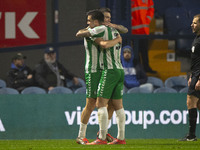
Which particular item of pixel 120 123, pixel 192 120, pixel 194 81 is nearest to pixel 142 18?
pixel 194 81

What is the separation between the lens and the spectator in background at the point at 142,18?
11.4m

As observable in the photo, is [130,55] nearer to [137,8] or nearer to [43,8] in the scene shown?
[137,8]

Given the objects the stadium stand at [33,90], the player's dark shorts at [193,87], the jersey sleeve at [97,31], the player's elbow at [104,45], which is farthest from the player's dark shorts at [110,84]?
the stadium stand at [33,90]

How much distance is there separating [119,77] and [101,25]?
0.72 meters

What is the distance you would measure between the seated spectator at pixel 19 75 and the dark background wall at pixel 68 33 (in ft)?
0.40

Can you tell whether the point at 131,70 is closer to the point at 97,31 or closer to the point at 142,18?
the point at 142,18

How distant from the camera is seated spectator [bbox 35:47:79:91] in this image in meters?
10.6

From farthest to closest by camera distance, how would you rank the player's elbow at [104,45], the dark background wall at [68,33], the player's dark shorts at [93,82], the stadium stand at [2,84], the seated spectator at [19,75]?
the dark background wall at [68,33], the seated spectator at [19,75], the stadium stand at [2,84], the player's dark shorts at [93,82], the player's elbow at [104,45]

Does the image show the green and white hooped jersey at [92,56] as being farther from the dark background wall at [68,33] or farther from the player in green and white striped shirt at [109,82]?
the dark background wall at [68,33]

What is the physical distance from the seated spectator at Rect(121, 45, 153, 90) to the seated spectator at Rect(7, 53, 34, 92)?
181 centimetres

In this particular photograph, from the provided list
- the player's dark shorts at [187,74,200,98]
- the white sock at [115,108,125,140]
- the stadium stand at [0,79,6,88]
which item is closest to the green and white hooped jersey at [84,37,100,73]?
the white sock at [115,108,125,140]

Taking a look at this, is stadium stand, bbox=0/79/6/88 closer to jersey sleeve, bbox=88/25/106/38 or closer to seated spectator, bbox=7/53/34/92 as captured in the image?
seated spectator, bbox=7/53/34/92

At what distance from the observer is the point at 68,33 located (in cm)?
1116

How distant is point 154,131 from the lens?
→ 32.6 ft
